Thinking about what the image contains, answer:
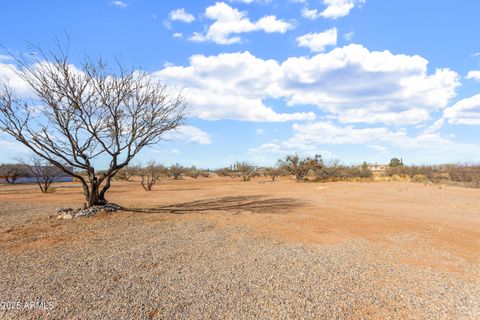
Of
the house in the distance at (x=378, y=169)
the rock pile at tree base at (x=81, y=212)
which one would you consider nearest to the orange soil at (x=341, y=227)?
the rock pile at tree base at (x=81, y=212)

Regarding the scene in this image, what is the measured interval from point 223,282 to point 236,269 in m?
0.71

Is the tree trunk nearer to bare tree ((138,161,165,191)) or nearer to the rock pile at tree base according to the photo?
the rock pile at tree base

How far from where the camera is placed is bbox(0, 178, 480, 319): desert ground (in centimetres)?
416

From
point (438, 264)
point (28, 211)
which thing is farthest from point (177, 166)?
point (438, 264)

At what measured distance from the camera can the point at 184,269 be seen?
223 inches

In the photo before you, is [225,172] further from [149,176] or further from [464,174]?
[464,174]

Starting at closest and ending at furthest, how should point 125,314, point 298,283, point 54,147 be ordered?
point 125,314 < point 298,283 < point 54,147

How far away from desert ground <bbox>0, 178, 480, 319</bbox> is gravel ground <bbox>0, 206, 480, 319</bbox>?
0.06ft

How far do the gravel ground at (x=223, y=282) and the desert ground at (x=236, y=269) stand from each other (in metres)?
0.02

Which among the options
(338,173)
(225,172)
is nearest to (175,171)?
(225,172)

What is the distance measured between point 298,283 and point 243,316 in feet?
4.80

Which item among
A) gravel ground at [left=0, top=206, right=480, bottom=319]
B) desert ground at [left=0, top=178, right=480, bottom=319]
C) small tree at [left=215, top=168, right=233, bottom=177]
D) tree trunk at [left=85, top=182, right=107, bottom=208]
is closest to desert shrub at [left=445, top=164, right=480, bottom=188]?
desert ground at [left=0, top=178, right=480, bottom=319]

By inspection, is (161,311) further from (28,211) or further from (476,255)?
(28,211)

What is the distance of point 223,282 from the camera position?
5035 mm
